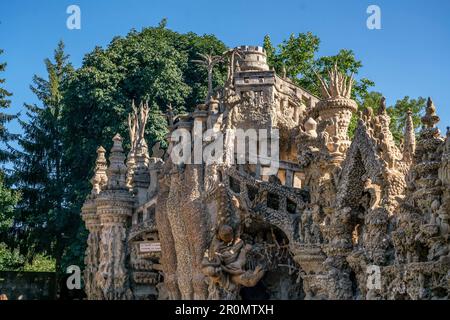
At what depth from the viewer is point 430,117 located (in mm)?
20844

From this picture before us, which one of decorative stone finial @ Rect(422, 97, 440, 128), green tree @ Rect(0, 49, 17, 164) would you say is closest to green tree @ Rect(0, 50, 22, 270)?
green tree @ Rect(0, 49, 17, 164)

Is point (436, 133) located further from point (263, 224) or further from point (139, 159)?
point (139, 159)

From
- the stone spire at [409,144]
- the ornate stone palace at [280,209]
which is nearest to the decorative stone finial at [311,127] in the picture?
the ornate stone palace at [280,209]

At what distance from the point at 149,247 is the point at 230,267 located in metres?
5.19

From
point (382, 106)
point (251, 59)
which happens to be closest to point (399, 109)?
point (251, 59)

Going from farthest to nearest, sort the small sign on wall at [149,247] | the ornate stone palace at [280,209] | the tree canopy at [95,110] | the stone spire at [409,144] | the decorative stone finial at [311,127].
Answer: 1. the tree canopy at [95,110]
2. the small sign on wall at [149,247]
3. the decorative stone finial at [311,127]
4. the stone spire at [409,144]
5. the ornate stone palace at [280,209]

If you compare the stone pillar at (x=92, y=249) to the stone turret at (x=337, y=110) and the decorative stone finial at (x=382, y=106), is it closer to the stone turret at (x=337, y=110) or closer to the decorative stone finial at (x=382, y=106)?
the stone turret at (x=337, y=110)

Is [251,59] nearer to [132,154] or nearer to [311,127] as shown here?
[311,127]

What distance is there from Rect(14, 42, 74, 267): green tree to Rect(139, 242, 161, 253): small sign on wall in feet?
34.1

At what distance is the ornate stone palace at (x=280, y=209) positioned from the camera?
21.1m

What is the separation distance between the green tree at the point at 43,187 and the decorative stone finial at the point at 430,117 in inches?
949

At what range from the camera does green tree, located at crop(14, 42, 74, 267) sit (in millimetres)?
43562

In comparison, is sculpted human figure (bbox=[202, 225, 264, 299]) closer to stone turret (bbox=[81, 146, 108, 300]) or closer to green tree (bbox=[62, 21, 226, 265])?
stone turret (bbox=[81, 146, 108, 300])
